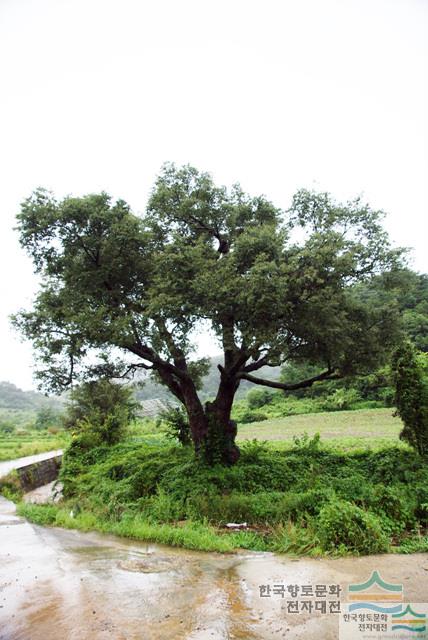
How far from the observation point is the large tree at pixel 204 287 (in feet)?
36.9

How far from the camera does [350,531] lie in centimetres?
742

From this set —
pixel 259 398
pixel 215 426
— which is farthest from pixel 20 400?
pixel 215 426

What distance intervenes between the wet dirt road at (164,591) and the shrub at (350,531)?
12.0 inches

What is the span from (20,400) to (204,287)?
368 feet

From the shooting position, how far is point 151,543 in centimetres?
902

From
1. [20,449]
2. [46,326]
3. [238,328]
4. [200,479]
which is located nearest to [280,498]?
[200,479]

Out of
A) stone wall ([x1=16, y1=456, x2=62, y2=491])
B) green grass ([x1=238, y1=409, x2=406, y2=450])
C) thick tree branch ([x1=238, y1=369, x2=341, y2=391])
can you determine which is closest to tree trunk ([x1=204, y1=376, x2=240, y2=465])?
thick tree branch ([x1=238, y1=369, x2=341, y2=391])

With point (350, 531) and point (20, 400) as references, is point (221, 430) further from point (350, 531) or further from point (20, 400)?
point (20, 400)

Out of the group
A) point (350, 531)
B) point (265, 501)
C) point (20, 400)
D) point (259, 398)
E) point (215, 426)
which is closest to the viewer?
point (350, 531)

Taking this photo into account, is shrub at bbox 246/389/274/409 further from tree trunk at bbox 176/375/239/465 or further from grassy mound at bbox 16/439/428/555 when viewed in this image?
tree trunk at bbox 176/375/239/465

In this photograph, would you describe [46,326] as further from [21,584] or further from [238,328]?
[21,584]

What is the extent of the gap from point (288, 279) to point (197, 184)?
499cm

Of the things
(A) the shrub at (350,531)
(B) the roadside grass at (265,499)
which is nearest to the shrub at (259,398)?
(B) the roadside grass at (265,499)

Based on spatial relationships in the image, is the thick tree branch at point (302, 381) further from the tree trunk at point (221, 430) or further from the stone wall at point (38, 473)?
the stone wall at point (38, 473)
